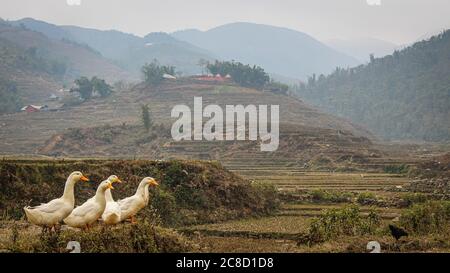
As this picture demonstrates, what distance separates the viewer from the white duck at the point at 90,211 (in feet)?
28.3

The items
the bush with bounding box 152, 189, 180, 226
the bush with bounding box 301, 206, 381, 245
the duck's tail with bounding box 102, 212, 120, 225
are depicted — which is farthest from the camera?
the bush with bounding box 152, 189, 180, 226

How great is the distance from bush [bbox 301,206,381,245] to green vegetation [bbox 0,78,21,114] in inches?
2471

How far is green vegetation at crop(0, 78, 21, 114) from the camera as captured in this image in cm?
7388

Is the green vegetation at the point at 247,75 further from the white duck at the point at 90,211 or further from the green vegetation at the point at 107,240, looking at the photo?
the white duck at the point at 90,211

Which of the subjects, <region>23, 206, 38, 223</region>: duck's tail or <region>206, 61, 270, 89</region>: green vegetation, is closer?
<region>23, 206, 38, 223</region>: duck's tail

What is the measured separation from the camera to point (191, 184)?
21266 mm

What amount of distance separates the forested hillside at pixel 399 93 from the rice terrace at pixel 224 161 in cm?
28

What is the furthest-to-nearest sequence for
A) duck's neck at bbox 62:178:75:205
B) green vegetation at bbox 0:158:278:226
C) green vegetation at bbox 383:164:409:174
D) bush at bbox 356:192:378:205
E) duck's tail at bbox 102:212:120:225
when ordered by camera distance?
1. green vegetation at bbox 383:164:409:174
2. bush at bbox 356:192:378:205
3. green vegetation at bbox 0:158:278:226
4. duck's tail at bbox 102:212:120:225
5. duck's neck at bbox 62:178:75:205

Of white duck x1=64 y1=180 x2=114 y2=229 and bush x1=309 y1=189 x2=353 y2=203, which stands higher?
white duck x1=64 y1=180 x2=114 y2=229

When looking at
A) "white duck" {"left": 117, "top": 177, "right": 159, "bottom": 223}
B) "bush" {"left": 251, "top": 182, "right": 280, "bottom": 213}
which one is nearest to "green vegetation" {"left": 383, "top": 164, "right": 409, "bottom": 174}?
"bush" {"left": 251, "top": 182, "right": 280, "bottom": 213}

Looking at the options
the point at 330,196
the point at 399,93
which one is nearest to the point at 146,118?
the point at 330,196

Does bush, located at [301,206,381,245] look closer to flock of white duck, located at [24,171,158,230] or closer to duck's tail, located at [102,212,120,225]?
duck's tail, located at [102,212,120,225]

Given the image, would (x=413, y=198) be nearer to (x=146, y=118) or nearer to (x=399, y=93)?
(x=146, y=118)
